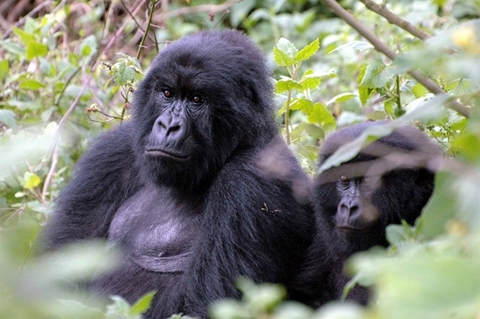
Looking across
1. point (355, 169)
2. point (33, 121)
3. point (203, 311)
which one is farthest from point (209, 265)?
point (33, 121)

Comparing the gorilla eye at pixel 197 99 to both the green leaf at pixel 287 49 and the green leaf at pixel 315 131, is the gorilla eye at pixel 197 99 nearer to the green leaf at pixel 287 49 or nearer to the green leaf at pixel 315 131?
the green leaf at pixel 287 49

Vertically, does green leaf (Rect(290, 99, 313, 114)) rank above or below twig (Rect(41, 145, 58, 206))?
above

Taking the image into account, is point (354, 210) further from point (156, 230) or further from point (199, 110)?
point (156, 230)

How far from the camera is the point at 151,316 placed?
3.32m

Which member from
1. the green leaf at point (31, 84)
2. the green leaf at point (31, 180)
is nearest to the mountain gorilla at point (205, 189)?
the green leaf at point (31, 180)

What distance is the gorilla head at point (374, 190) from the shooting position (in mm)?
3021

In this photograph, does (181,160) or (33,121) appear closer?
(181,160)

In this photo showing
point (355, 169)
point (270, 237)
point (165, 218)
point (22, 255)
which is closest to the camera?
point (22, 255)

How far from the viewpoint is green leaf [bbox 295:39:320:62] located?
3.82 m

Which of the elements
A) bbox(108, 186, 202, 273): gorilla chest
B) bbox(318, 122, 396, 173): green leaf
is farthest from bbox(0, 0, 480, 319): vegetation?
bbox(108, 186, 202, 273): gorilla chest

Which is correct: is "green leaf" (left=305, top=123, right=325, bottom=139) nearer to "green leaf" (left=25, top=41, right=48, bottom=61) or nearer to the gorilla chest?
the gorilla chest

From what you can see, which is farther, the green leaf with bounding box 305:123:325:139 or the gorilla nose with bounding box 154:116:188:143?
the green leaf with bounding box 305:123:325:139

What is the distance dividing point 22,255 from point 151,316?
7.59 ft

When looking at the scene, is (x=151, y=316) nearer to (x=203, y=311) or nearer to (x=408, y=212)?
(x=203, y=311)
